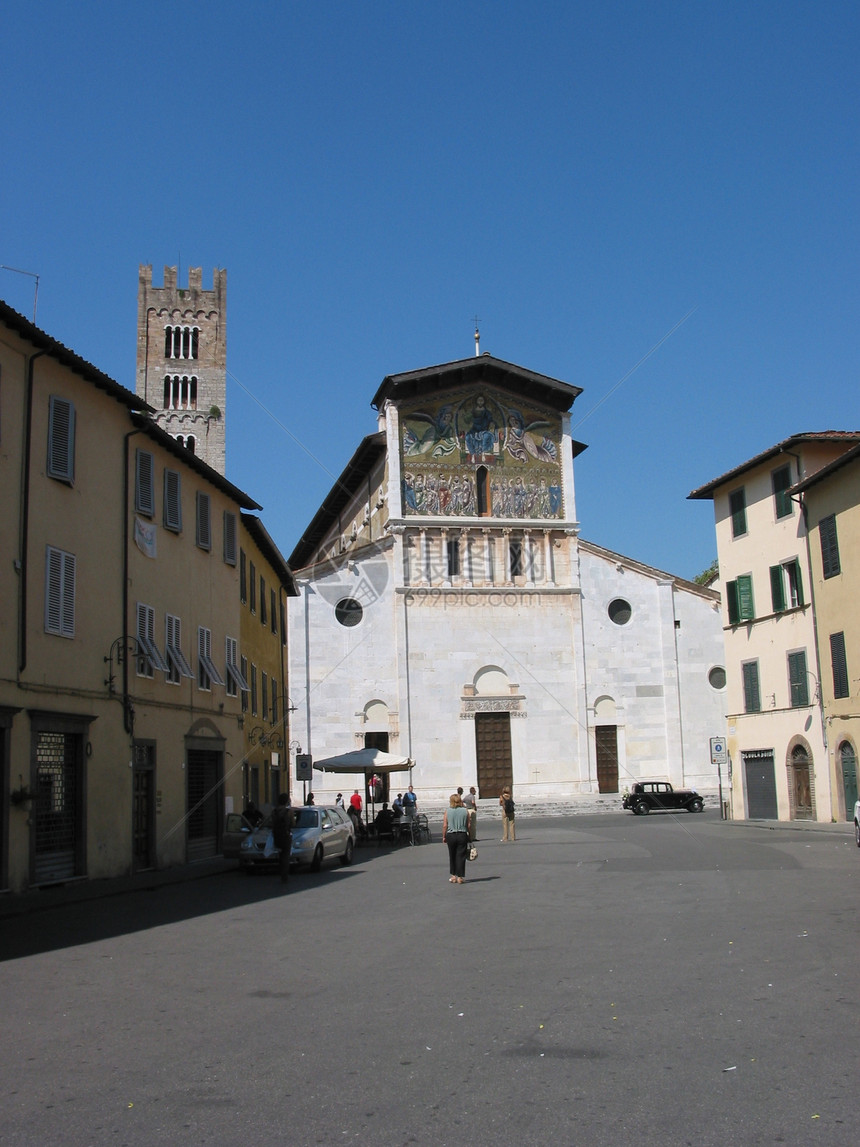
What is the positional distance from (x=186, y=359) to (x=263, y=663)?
51.2m

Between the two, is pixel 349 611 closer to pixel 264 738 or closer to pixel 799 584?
pixel 264 738

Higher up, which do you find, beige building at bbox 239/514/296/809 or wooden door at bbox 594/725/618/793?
beige building at bbox 239/514/296/809

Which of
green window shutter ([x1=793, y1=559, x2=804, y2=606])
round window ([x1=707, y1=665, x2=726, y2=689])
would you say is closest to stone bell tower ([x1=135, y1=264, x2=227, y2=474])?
round window ([x1=707, y1=665, x2=726, y2=689])

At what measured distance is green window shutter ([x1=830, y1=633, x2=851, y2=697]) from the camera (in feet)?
99.7

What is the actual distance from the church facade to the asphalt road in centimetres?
3236

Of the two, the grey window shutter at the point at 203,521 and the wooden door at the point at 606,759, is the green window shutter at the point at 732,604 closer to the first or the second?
the wooden door at the point at 606,759

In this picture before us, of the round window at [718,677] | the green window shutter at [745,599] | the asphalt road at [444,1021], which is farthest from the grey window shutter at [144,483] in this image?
the round window at [718,677]

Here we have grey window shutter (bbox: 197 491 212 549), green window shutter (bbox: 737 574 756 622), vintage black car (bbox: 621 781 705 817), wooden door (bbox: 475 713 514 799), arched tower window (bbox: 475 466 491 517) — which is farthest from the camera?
arched tower window (bbox: 475 466 491 517)

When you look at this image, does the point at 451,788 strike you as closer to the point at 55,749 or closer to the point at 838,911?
the point at 55,749

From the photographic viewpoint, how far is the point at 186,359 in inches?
3285

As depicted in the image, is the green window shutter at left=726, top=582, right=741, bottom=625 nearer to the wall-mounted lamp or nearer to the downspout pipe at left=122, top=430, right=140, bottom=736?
the wall-mounted lamp

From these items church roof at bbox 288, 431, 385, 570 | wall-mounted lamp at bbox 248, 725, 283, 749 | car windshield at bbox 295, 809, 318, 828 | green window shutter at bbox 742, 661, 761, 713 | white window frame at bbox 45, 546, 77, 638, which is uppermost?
church roof at bbox 288, 431, 385, 570

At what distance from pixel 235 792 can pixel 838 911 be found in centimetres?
1934

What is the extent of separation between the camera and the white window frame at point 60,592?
19.4m
